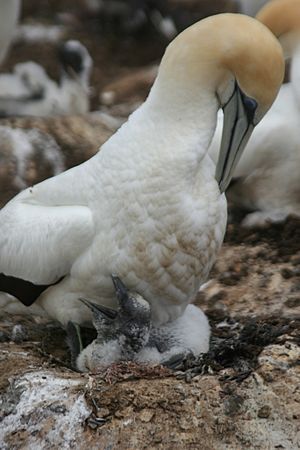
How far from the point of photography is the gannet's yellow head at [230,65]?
5.05 metres

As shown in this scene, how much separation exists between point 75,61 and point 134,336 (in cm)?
649

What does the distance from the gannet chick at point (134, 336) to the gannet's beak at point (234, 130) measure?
0.70 m

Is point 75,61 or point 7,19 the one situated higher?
point 7,19

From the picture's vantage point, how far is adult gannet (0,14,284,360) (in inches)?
202

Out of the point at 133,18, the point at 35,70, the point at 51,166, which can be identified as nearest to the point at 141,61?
the point at 133,18

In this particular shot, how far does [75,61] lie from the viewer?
11.4 meters

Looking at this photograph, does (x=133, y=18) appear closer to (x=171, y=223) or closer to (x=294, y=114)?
(x=294, y=114)

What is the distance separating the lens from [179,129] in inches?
205

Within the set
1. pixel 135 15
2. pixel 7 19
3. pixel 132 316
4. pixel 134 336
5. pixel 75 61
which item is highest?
pixel 132 316

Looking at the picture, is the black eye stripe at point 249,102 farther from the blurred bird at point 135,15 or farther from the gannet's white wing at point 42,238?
the blurred bird at point 135,15

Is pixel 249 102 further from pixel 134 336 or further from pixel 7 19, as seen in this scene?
pixel 7 19

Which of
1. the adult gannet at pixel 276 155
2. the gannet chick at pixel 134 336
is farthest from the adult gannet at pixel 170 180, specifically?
the adult gannet at pixel 276 155

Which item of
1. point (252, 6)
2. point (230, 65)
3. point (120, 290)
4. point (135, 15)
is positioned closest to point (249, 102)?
point (230, 65)

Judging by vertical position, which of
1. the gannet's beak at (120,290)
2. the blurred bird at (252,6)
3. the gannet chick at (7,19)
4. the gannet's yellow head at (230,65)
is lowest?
the blurred bird at (252,6)
